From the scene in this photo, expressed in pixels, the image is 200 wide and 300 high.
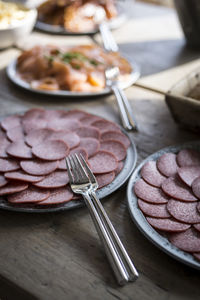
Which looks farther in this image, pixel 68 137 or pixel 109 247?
pixel 68 137

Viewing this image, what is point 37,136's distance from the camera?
122 centimetres

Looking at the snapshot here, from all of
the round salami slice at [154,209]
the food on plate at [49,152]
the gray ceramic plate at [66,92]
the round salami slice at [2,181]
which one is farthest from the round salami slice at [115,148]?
the gray ceramic plate at [66,92]

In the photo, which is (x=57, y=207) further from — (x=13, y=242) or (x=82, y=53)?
(x=82, y=53)

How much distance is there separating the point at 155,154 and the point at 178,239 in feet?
1.22

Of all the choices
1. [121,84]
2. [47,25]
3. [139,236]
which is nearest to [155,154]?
[139,236]

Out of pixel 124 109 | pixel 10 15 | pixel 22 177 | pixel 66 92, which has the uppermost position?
pixel 10 15

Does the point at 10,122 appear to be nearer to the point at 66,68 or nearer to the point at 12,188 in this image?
the point at 12,188

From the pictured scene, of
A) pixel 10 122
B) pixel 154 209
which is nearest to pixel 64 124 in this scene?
pixel 10 122

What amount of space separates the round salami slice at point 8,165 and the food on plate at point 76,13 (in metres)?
1.45

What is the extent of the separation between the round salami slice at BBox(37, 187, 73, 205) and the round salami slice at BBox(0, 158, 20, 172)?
0.15 m

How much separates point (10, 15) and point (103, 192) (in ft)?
4.40

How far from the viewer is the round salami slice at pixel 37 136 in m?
1.18

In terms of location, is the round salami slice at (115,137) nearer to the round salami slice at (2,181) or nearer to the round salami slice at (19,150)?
the round salami slice at (19,150)

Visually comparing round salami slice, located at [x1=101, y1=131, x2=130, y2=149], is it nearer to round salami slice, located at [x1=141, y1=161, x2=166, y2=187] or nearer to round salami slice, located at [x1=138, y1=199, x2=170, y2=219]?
round salami slice, located at [x1=141, y1=161, x2=166, y2=187]
